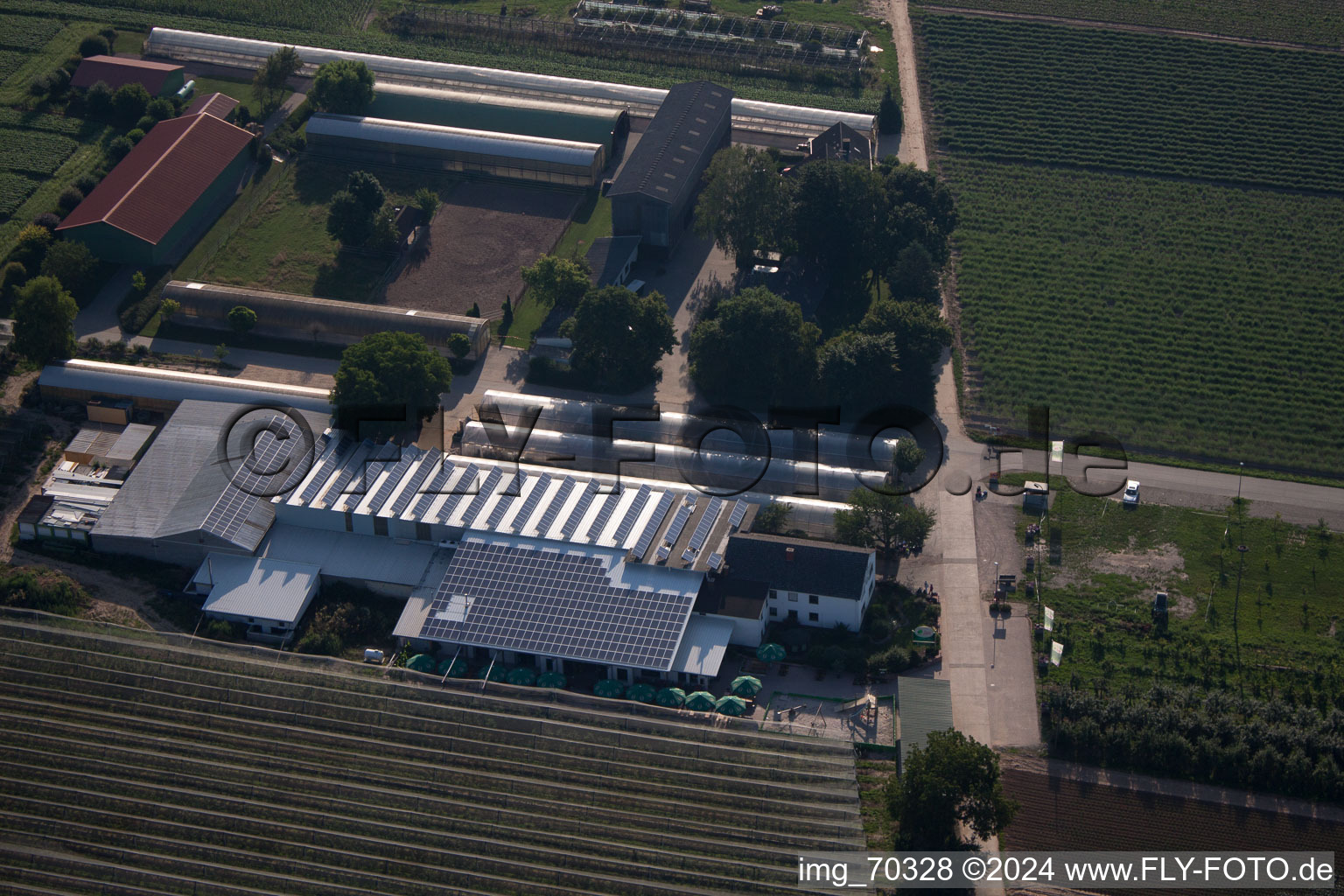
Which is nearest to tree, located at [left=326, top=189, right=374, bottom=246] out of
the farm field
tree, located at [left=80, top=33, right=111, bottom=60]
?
tree, located at [left=80, top=33, right=111, bottom=60]

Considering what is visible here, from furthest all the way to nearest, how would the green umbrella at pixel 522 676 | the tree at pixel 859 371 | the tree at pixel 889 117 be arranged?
the tree at pixel 889 117 → the tree at pixel 859 371 → the green umbrella at pixel 522 676

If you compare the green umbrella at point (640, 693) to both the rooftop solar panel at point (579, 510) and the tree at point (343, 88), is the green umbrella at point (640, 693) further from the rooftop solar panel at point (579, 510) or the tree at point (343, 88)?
the tree at point (343, 88)

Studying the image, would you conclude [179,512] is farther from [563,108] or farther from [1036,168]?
[1036,168]

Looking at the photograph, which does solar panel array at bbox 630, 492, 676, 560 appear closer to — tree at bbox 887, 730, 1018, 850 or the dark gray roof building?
the dark gray roof building

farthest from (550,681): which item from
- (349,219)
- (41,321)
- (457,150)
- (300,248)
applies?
(457,150)

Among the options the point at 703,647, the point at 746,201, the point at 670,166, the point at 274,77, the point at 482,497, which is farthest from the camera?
the point at 274,77

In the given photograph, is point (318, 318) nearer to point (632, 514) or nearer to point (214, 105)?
point (632, 514)

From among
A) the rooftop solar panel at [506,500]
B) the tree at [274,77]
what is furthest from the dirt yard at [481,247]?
the tree at [274,77]
